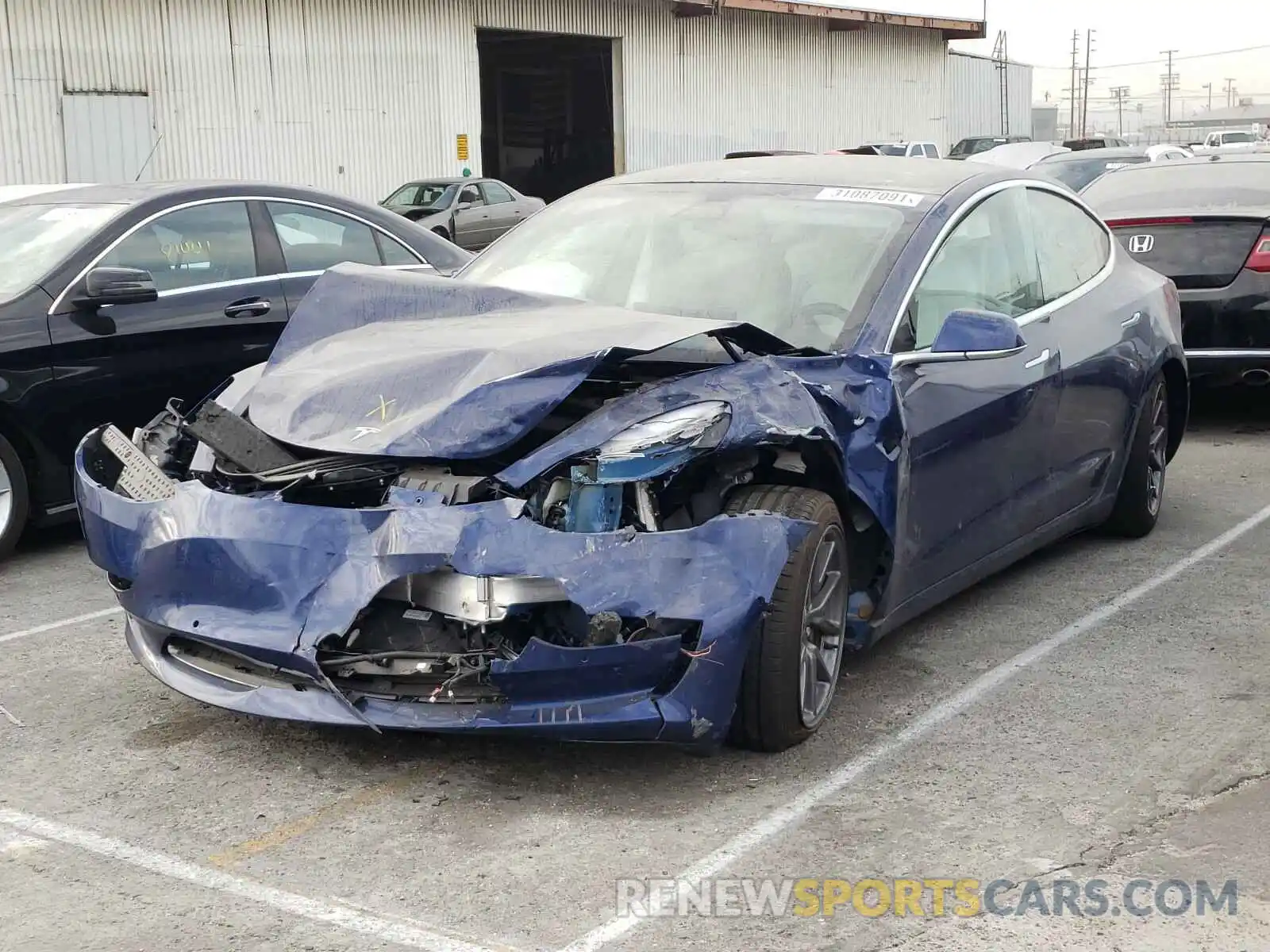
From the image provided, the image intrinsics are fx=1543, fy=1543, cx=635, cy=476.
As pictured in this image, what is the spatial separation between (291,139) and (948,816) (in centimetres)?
2508

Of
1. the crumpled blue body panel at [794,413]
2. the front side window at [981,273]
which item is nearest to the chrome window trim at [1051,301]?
the front side window at [981,273]

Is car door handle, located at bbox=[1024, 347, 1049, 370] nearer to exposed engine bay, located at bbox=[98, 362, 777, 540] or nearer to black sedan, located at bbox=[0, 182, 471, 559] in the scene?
exposed engine bay, located at bbox=[98, 362, 777, 540]

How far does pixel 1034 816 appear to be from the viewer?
Result: 3.74 metres

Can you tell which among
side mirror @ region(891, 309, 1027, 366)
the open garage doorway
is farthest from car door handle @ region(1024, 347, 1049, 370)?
the open garage doorway

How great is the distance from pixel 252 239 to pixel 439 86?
2343 cm

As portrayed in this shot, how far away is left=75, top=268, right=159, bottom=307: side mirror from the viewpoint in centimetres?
628

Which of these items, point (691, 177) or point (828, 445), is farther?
point (691, 177)

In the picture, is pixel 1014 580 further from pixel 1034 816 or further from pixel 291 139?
pixel 291 139

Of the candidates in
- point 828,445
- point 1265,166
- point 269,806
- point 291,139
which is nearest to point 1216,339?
point 1265,166

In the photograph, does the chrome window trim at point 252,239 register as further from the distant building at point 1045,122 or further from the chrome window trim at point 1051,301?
the distant building at point 1045,122

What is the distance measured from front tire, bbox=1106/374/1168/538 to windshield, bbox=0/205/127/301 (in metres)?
4.51

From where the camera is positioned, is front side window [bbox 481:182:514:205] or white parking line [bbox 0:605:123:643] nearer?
white parking line [bbox 0:605:123:643]

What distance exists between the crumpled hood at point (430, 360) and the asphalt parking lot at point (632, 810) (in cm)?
86

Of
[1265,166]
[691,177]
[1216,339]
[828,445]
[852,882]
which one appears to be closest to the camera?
[852,882]
